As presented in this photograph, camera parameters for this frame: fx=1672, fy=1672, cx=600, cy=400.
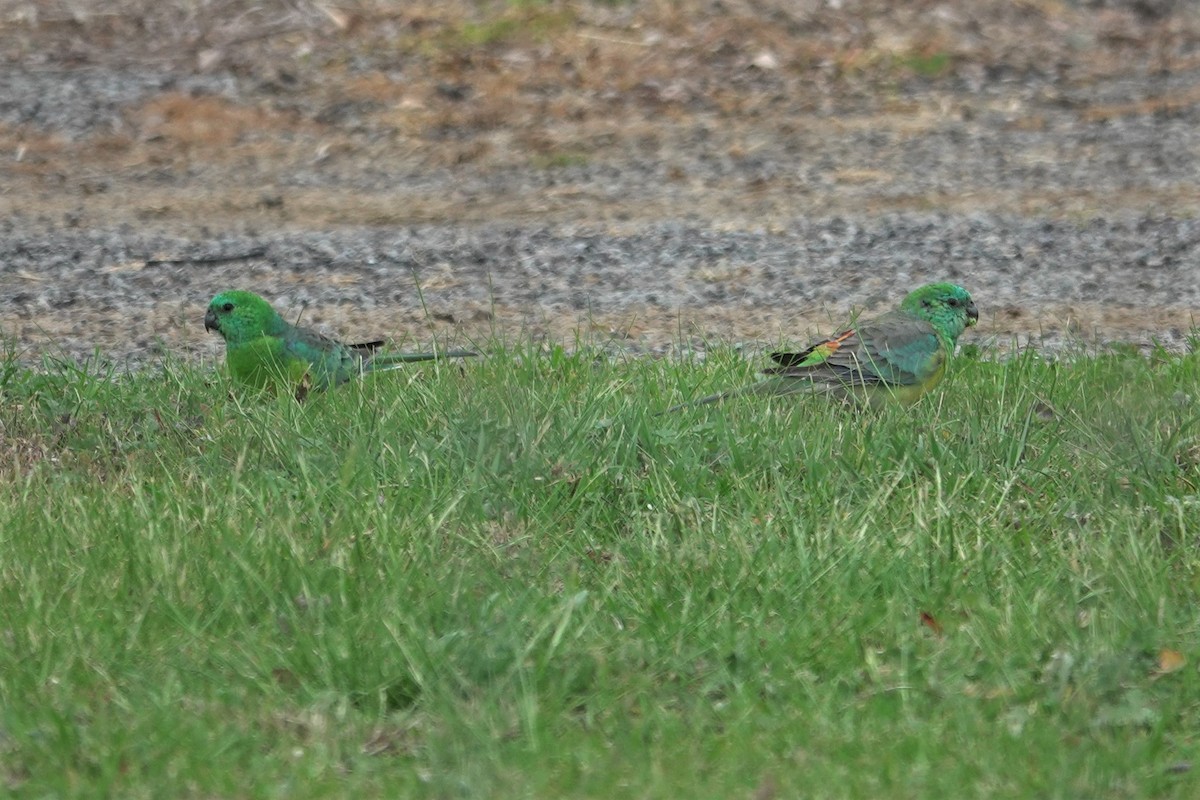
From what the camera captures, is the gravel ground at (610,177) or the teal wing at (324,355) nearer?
the teal wing at (324,355)

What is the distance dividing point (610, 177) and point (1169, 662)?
7215 mm

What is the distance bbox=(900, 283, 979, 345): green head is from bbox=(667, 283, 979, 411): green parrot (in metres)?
0.13

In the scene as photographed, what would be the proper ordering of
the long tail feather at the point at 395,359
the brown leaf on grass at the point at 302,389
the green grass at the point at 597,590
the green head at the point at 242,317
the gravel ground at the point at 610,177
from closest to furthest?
the green grass at the point at 597,590, the brown leaf on grass at the point at 302,389, the long tail feather at the point at 395,359, the green head at the point at 242,317, the gravel ground at the point at 610,177

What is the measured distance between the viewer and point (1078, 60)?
12805 mm

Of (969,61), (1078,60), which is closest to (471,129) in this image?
(969,61)

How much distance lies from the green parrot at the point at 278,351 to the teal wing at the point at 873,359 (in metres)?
1.35

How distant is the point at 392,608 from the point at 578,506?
1136 millimetres

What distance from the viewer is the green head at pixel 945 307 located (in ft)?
22.0

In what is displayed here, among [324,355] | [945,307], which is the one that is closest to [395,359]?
[324,355]

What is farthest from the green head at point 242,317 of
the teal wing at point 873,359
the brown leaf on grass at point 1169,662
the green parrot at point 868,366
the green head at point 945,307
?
the brown leaf on grass at point 1169,662

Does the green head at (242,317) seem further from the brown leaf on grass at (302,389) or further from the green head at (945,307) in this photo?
the green head at (945,307)

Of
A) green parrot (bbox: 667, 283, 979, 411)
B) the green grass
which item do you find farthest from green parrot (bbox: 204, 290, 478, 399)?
green parrot (bbox: 667, 283, 979, 411)

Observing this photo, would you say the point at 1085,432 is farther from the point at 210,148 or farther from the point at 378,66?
the point at 378,66

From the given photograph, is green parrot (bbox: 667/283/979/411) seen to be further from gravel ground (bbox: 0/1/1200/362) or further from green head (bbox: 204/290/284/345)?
green head (bbox: 204/290/284/345)
